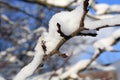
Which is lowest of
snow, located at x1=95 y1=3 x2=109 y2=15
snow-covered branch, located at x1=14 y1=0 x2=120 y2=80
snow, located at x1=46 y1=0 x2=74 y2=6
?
snow-covered branch, located at x1=14 y1=0 x2=120 y2=80

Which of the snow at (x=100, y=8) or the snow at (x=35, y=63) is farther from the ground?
the snow at (x=100, y=8)

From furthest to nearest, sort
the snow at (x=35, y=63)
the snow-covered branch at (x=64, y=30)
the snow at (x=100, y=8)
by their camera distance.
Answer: the snow at (x=100, y=8) → the snow at (x=35, y=63) → the snow-covered branch at (x=64, y=30)

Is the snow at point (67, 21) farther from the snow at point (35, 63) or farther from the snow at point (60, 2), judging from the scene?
the snow at point (60, 2)

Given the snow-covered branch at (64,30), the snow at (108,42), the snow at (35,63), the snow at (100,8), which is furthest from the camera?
the snow at (100,8)

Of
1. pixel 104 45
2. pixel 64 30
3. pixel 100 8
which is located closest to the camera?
pixel 64 30

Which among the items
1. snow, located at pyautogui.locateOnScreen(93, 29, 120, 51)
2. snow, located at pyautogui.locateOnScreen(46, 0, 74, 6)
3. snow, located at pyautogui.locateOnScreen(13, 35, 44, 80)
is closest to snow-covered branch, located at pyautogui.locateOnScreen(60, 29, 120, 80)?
snow, located at pyautogui.locateOnScreen(93, 29, 120, 51)

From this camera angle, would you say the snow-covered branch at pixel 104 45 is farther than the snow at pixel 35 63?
Yes

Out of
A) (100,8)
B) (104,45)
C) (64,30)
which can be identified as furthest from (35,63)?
(100,8)

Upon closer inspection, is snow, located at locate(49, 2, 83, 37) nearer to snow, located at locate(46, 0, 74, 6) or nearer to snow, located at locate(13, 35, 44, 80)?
snow, located at locate(13, 35, 44, 80)

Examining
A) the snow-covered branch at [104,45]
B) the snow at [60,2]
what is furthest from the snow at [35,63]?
the snow at [60,2]

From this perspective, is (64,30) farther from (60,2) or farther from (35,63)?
(60,2)

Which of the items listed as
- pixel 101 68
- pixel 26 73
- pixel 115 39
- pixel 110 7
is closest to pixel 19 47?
pixel 101 68

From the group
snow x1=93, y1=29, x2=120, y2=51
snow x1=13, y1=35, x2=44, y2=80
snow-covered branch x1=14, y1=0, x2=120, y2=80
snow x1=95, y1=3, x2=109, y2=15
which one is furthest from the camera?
snow x1=95, y1=3, x2=109, y2=15

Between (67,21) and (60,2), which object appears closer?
(67,21)
